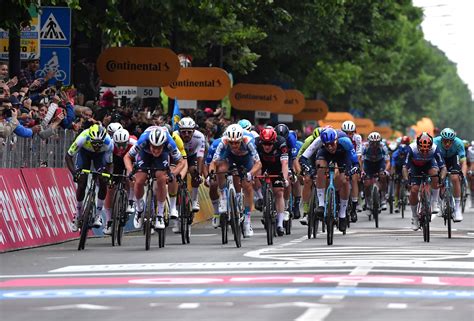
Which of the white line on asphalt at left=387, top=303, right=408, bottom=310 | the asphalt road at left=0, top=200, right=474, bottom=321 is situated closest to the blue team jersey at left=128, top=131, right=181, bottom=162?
the asphalt road at left=0, top=200, right=474, bottom=321

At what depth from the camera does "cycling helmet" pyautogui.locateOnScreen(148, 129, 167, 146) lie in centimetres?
2105

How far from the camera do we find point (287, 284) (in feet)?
46.3

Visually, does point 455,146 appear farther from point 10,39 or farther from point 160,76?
point 10,39

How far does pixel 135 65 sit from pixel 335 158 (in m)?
6.53

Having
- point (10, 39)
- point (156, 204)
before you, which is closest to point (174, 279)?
point (156, 204)

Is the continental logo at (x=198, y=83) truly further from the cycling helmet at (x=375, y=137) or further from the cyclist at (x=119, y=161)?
the cyclist at (x=119, y=161)

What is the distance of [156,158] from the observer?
70.5ft

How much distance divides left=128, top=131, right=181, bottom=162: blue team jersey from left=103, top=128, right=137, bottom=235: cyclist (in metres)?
0.53

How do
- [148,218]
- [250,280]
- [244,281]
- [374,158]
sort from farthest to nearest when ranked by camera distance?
1. [374,158]
2. [148,218]
3. [250,280]
4. [244,281]

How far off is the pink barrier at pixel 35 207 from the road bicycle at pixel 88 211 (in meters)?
0.76

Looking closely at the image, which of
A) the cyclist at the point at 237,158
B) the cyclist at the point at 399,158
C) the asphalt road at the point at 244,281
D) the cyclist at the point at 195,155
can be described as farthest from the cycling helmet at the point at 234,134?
the cyclist at the point at 399,158

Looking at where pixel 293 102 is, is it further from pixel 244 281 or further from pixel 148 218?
pixel 244 281

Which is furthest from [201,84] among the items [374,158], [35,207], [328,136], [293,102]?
[293,102]

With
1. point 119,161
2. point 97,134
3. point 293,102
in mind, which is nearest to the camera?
point 97,134
